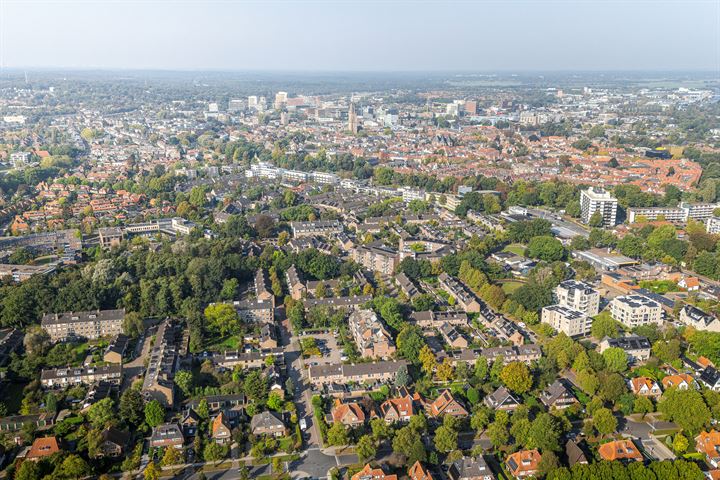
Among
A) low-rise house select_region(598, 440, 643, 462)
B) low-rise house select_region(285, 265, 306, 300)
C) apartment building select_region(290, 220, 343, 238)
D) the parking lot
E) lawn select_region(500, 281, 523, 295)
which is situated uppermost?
apartment building select_region(290, 220, 343, 238)

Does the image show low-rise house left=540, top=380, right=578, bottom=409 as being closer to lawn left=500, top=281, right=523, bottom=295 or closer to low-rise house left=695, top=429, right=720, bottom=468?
low-rise house left=695, top=429, right=720, bottom=468

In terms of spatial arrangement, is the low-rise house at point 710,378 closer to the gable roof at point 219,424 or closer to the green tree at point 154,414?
the gable roof at point 219,424

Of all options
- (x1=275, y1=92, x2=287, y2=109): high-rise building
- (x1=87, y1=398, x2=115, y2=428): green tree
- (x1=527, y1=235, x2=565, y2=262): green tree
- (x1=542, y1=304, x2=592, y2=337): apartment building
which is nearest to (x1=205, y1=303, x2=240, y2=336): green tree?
(x1=87, y1=398, x2=115, y2=428): green tree

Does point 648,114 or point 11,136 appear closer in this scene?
point 11,136

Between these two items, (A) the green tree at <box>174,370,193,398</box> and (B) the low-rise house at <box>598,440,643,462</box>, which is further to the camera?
(A) the green tree at <box>174,370,193,398</box>

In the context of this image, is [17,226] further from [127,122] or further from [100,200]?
[127,122]

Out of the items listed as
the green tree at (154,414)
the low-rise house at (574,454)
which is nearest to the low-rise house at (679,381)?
the low-rise house at (574,454)

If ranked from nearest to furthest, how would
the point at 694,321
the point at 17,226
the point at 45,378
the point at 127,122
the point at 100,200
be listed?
the point at 45,378 → the point at 694,321 → the point at 17,226 → the point at 100,200 → the point at 127,122

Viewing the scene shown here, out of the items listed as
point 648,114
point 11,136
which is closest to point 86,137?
point 11,136
